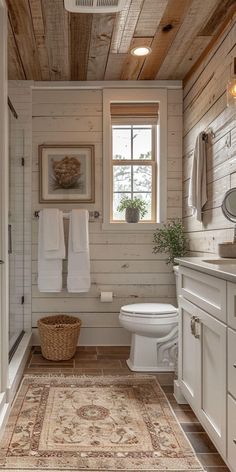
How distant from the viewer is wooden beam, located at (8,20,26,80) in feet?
8.09

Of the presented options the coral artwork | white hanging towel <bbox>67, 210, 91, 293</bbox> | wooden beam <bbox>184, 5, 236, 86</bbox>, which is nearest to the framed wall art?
the coral artwork

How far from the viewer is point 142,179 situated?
3.37 m

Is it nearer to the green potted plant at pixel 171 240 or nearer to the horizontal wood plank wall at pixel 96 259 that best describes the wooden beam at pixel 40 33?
the horizontal wood plank wall at pixel 96 259

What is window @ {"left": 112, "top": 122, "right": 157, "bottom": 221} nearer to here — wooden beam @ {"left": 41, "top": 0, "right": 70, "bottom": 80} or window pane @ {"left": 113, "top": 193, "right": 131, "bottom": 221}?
window pane @ {"left": 113, "top": 193, "right": 131, "bottom": 221}

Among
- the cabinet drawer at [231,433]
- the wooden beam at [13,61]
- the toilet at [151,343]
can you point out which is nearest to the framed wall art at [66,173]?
the wooden beam at [13,61]

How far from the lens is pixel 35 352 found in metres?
3.08

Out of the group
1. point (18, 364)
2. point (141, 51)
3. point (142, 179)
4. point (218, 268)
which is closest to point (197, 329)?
point (218, 268)

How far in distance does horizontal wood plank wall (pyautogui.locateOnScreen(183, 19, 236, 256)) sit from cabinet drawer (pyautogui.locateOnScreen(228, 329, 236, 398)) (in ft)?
3.15

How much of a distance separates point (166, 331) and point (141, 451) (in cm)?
99

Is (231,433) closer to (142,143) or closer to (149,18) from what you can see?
(149,18)

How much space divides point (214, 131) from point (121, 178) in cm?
108

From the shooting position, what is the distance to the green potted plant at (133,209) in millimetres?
3223

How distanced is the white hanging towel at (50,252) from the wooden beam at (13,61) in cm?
111

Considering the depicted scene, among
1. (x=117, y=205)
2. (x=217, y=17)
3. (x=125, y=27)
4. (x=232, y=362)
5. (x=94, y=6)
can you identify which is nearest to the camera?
(x=232, y=362)
